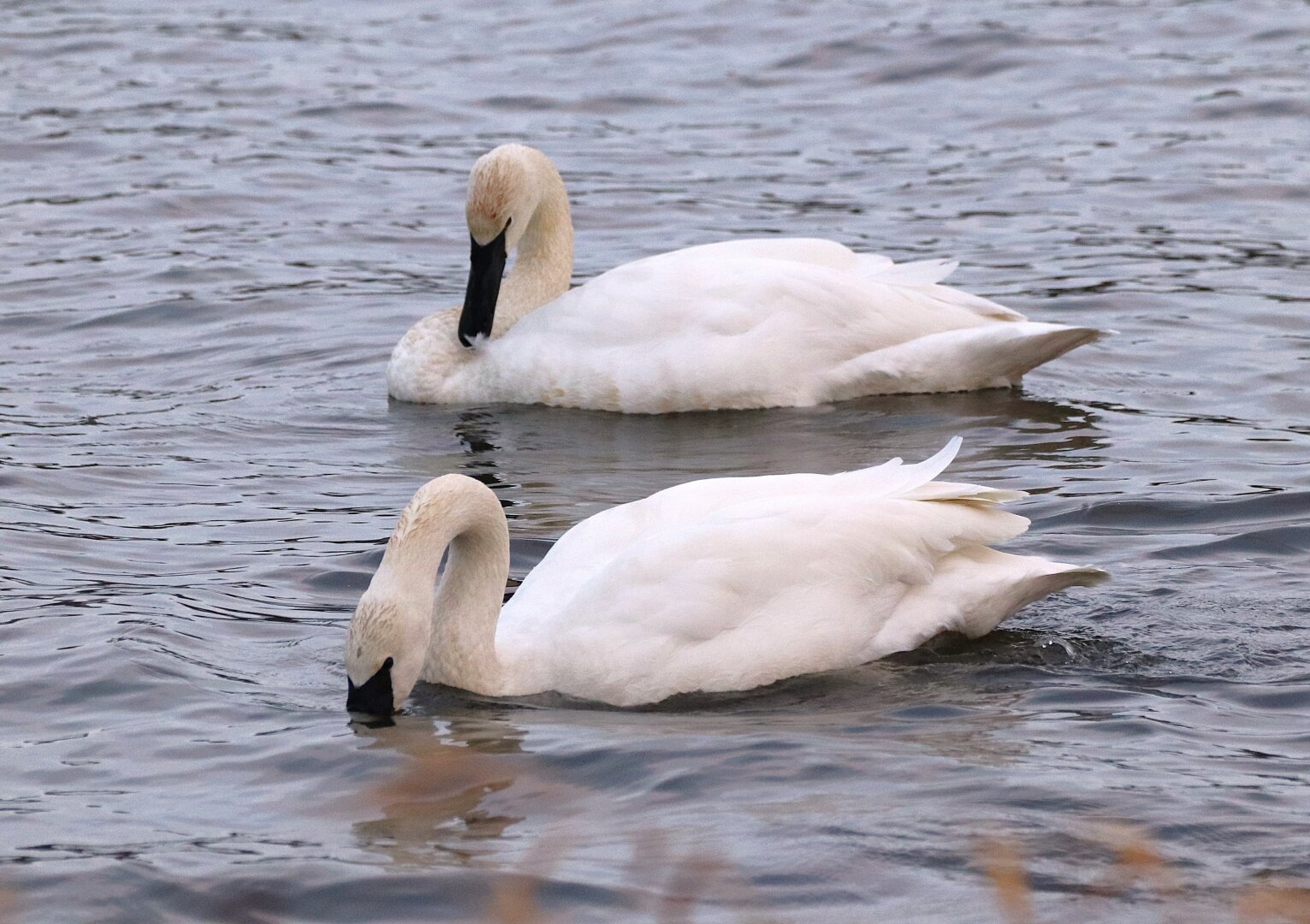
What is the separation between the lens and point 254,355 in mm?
11953

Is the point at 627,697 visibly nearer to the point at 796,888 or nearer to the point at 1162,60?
the point at 796,888

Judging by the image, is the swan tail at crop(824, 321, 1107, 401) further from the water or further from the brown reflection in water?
the brown reflection in water

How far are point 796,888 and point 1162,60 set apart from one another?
13932mm

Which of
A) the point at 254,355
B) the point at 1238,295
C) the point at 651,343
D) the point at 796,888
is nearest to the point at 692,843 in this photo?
the point at 796,888

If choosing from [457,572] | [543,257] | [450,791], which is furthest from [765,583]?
[543,257]

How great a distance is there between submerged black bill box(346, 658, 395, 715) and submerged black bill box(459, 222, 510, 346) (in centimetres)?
482

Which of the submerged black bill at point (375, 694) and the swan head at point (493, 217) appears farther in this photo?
the swan head at point (493, 217)

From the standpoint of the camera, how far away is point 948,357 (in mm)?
10883

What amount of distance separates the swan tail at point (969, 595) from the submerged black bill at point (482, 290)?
14.7 ft

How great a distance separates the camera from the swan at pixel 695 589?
22.2 ft

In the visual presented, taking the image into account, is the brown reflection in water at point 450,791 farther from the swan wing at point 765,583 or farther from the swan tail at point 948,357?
the swan tail at point 948,357

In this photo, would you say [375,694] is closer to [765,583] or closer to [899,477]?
[765,583]

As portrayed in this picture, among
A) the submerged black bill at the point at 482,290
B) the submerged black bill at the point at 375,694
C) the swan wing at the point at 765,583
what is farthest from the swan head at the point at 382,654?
the submerged black bill at the point at 482,290

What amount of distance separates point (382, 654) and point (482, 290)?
4969mm
